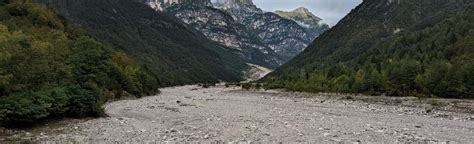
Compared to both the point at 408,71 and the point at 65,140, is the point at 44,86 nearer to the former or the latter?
the point at 65,140

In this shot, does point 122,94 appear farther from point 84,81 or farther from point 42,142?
point 42,142

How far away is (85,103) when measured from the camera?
120 feet

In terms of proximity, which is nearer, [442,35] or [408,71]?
[408,71]

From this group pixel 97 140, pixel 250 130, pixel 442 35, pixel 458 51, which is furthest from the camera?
pixel 442 35

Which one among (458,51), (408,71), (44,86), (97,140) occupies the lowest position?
(97,140)

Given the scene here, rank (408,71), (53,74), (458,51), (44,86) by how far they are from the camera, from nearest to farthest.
Answer: (44,86) < (53,74) < (408,71) < (458,51)

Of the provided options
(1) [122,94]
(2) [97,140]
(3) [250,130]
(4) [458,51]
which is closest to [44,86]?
(2) [97,140]

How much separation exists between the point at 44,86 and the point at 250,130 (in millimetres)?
17226

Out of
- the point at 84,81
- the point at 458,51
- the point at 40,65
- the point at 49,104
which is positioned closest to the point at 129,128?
the point at 49,104

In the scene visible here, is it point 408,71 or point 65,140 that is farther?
point 408,71

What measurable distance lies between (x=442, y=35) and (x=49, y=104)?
442ft

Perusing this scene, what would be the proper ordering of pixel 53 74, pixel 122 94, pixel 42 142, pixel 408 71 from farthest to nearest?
pixel 408 71 → pixel 122 94 → pixel 53 74 → pixel 42 142

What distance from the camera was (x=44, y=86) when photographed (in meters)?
35.0

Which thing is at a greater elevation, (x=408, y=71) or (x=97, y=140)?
(x=408, y=71)
